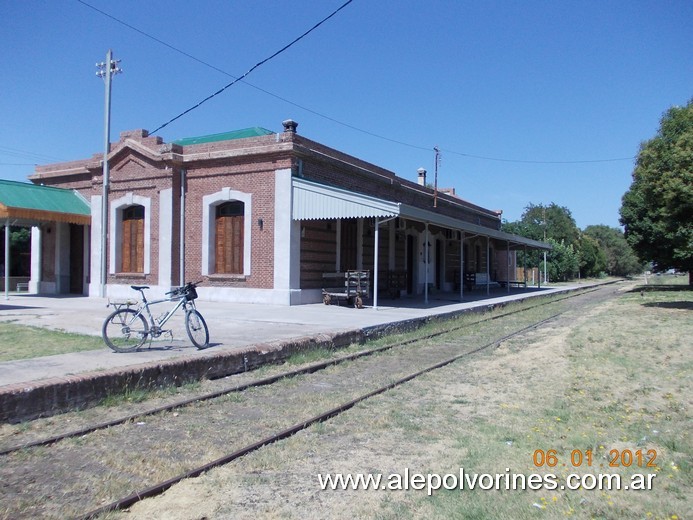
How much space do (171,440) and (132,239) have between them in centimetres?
1844

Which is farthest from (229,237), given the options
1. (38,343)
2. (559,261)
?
(559,261)

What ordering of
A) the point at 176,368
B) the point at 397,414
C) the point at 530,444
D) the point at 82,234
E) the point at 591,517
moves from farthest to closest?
the point at 82,234 → the point at 176,368 → the point at 397,414 → the point at 530,444 → the point at 591,517

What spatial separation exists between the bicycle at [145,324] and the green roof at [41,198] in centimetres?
1320

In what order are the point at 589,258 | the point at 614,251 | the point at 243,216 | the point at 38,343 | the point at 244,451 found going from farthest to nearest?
the point at 614,251 → the point at 589,258 → the point at 243,216 → the point at 38,343 → the point at 244,451

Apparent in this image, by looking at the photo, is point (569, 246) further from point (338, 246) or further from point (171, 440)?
point (171, 440)

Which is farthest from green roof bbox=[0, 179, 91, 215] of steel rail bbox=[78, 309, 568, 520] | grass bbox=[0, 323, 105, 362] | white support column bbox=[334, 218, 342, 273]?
steel rail bbox=[78, 309, 568, 520]

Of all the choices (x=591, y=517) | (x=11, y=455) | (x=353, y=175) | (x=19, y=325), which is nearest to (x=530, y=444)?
(x=591, y=517)

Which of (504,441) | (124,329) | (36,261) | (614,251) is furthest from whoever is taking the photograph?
(614,251)

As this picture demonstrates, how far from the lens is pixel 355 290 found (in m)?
18.4

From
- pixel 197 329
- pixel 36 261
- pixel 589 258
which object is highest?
pixel 589 258

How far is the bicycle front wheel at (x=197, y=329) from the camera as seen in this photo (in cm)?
892

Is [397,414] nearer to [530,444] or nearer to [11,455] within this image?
[530,444]

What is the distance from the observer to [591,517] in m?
3.65

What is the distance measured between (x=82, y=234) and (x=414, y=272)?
15.1 metres
